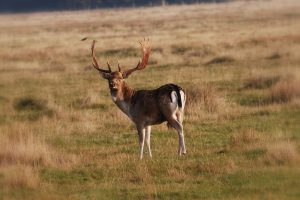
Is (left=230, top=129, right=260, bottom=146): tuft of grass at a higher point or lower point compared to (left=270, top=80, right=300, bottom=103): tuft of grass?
lower

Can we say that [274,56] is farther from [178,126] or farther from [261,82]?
[178,126]

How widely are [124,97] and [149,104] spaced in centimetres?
70

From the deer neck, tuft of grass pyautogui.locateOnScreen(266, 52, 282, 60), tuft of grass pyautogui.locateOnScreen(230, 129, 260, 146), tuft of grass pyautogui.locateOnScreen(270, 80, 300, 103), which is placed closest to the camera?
the deer neck

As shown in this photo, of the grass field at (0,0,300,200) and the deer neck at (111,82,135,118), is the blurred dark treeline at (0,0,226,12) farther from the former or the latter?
the deer neck at (111,82,135,118)

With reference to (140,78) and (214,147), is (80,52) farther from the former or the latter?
(214,147)

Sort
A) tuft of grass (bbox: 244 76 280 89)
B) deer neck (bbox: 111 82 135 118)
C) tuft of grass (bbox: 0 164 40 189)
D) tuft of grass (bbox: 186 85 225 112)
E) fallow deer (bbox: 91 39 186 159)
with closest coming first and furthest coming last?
tuft of grass (bbox: 0 164 40 189), fallow deer (bbox: 91 39 186 159), deer neck (bbox: 111 82 135 118), tuft of grass (bbox: 186 85 225 112), tuft of grass (bbox: 244 76 280 89)

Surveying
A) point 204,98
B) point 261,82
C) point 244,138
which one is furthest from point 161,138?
point 261,82

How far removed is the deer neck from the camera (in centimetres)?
1302

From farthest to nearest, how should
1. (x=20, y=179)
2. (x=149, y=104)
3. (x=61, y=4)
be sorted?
(x=61, y=4), (x=149, y=104), (x=20, y=179)

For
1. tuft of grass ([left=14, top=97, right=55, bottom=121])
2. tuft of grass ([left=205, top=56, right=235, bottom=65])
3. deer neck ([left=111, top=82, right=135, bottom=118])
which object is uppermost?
tuft of grass ([left=205, top=56, right=235, bottom=65])

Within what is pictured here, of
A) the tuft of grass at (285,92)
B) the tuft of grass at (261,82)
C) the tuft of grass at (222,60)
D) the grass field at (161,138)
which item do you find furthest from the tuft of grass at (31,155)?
the tuft of grass at (222,60)

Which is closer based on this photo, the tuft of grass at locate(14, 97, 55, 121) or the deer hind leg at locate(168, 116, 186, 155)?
A: the deer hind leg at locate(168, 116, 186, 155)

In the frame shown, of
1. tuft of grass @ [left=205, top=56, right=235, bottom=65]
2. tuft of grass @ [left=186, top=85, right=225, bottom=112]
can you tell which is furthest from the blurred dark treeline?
tuft of grass @ [left=186, top=85, right=225, bottom=112]

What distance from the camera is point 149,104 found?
1261cm
